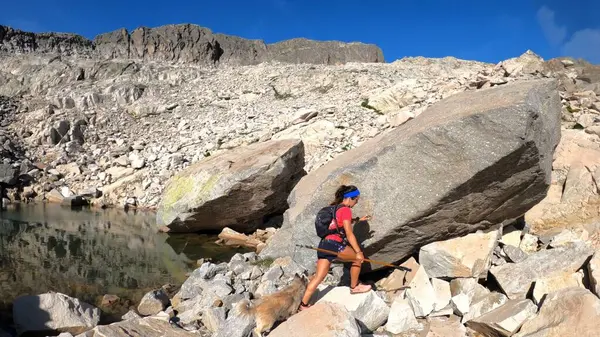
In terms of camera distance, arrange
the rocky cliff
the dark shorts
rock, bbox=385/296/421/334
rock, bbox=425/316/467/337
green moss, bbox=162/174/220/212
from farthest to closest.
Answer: the rocky cliff, green moss, bbox=162/174/220/212, the dark shorts, rock, bbox=385/296/421/334, rock, bbox=425/316/467/337

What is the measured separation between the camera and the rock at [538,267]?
6016 mm

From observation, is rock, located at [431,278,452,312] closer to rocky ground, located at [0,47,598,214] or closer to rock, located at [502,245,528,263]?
rock, located at [502,245,528,263]

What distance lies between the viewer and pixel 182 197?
13.9 m

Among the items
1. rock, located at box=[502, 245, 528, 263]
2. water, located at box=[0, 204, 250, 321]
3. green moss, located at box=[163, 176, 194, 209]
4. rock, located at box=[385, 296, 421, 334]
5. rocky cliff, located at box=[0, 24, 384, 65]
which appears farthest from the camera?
rocky cliff, located at box=[0, 24, 384, 65]

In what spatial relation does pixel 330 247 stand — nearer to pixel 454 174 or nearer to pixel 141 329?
pixel 454 174

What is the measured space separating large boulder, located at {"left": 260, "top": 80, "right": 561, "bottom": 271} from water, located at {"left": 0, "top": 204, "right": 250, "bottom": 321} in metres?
4.63

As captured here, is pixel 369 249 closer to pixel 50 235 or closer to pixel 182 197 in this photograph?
pixel 182 197

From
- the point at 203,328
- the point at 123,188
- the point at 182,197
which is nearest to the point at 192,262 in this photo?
the point at 182,197

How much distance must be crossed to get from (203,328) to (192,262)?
5.75 metres

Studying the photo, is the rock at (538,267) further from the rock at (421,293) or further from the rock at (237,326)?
the rock at (237,326)

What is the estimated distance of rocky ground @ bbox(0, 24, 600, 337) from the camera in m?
5.93

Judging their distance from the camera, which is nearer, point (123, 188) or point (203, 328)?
point (203, 328)

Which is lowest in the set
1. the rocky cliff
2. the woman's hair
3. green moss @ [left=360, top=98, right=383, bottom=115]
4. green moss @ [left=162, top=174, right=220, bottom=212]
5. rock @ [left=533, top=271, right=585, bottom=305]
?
rock @ [left=533, top=271, right=585, bottom=305]

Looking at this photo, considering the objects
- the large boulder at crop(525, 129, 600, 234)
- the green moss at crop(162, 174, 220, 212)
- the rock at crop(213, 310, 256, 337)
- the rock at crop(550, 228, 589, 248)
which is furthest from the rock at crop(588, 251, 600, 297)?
the green moss at crop(162, 174, 220, 212)
